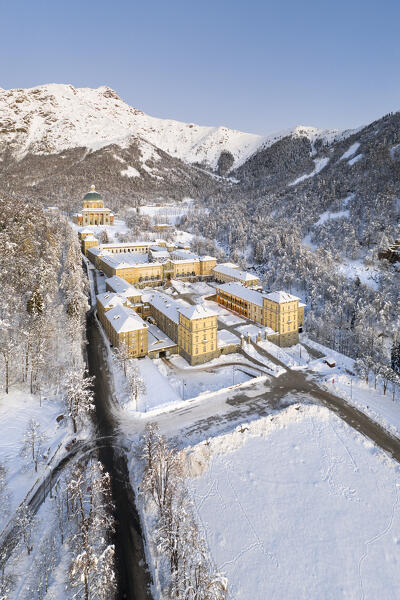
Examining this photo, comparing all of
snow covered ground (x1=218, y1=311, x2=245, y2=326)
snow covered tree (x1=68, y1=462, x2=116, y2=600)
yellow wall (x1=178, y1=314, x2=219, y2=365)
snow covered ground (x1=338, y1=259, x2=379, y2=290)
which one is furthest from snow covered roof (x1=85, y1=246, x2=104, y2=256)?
snow covered tree (x1=68, y1=462, x2=116, y2=600)

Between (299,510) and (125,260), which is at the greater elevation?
(125,260)

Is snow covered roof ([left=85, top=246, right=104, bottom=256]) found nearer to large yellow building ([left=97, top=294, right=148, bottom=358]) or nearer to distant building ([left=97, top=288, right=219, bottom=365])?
distant building ([left=97, top=288, right=219, bottom=365])

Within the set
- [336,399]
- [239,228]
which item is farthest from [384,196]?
[336,399]

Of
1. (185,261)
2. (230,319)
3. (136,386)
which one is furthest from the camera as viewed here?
(185,261)

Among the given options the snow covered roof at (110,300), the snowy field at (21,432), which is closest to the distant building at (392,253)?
the snow covered roof at (110,300)

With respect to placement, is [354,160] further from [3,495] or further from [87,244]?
[3,495]

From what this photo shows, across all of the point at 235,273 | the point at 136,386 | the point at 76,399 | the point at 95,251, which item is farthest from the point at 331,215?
the point at 76,399
